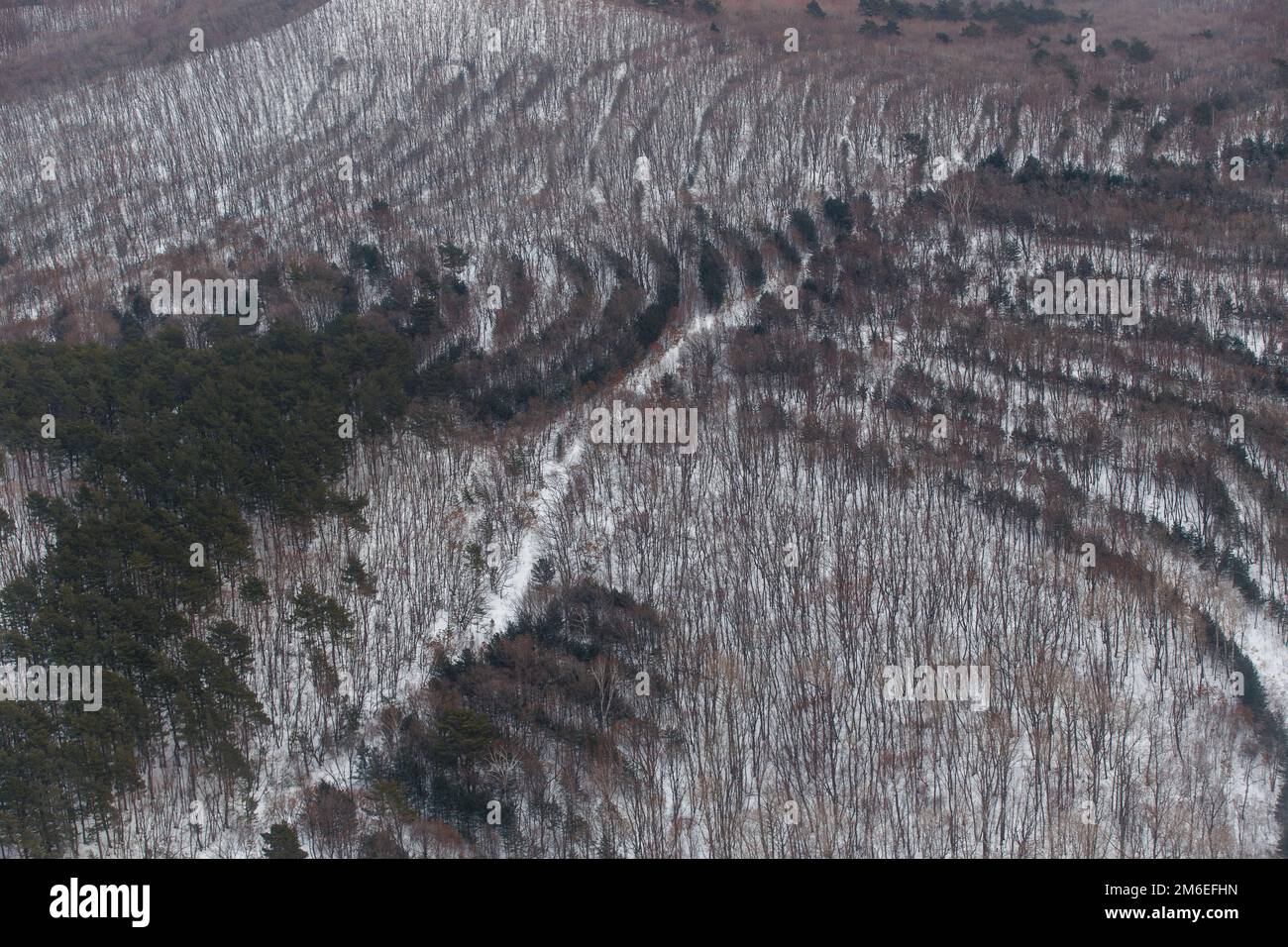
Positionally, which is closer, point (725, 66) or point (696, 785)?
point (696, 785)

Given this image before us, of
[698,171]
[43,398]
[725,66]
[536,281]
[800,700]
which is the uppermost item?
[725,66]

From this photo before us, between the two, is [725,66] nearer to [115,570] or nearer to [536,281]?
[536,281]

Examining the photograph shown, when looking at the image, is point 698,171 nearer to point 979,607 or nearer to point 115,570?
point 979,607

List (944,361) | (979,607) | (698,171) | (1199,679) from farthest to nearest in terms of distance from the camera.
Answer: (698,171) → (944,361) → (979,607) → (1199,679)

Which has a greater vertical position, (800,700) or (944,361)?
(944,361)

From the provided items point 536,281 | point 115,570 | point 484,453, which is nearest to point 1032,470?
point 484,453

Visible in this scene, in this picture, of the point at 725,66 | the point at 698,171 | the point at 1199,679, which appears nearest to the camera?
the point at 1199,679

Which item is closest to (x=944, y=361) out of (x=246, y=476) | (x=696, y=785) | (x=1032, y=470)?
(x=1032, y=470)
